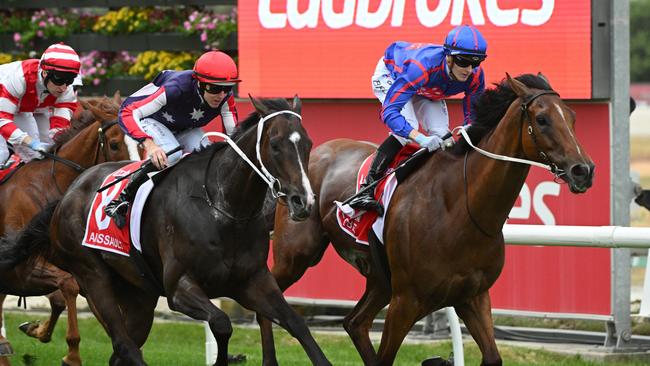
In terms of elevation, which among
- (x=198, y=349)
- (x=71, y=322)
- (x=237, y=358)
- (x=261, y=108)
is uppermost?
(x=261, y=108)

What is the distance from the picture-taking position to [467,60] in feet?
21.5

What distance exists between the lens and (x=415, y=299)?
6.46 meters

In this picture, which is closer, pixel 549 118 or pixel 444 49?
pixel 549 118

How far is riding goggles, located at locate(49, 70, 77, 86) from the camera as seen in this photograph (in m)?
7.86

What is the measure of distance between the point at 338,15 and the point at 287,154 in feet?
13.4

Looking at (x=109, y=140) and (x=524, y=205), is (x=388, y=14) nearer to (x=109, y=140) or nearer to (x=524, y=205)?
(x=524, y=205)

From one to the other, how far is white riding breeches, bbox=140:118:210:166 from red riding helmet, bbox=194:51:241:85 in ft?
1.43

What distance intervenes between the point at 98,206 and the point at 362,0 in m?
3.38

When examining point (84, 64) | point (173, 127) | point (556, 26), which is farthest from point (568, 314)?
point (84, 64)

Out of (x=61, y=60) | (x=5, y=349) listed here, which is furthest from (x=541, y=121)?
(x=5, y=349)

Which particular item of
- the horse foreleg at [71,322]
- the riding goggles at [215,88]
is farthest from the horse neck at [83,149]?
the riding goggles at [215,88]

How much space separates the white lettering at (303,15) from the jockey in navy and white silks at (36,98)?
1.97 meters

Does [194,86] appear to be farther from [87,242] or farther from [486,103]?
[486,103]

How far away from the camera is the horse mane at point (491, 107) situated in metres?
6.23
